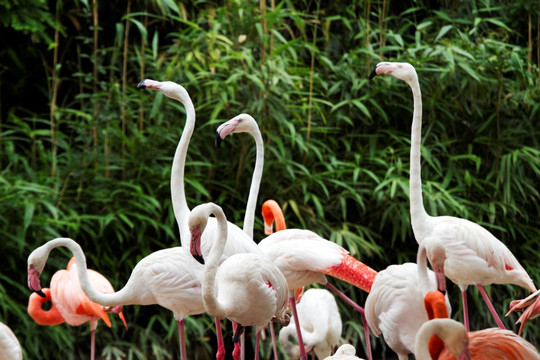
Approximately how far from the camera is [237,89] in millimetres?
5867

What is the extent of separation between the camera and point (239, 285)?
3.70m

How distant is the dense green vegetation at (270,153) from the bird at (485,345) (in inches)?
101

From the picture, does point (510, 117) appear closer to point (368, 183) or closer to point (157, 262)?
point (368, 183)

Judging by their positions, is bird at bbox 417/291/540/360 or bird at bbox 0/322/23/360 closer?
bird at bbox 417/291/540/360

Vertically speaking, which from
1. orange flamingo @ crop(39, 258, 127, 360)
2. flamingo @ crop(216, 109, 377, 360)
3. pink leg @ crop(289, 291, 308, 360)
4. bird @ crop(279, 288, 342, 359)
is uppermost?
flamingo @ crop(216, 109, 377, 360)

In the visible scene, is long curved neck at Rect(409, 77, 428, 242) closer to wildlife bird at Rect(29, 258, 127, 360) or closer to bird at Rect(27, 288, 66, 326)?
wildlife bird at Rect(29, 258, 127, 360)

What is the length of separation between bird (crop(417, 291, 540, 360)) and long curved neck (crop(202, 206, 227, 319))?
0.93m

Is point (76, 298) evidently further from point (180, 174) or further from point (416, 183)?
point (416, 183)

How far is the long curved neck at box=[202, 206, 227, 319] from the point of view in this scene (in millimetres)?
3527

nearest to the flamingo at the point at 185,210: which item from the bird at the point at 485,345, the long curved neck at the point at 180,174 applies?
the long curved neck at the point at 180,174

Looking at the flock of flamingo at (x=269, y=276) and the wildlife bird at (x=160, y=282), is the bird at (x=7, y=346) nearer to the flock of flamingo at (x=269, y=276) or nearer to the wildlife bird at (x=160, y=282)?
the flock of flamingo at (x=269, y=276)

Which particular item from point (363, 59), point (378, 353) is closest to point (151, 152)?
point (363, 59)

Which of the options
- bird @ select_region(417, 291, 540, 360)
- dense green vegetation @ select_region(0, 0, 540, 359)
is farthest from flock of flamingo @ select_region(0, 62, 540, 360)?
dense green vegetation @ select_region(0, 0, 540, 359)

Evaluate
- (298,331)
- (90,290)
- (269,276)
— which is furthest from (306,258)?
(90,290)
